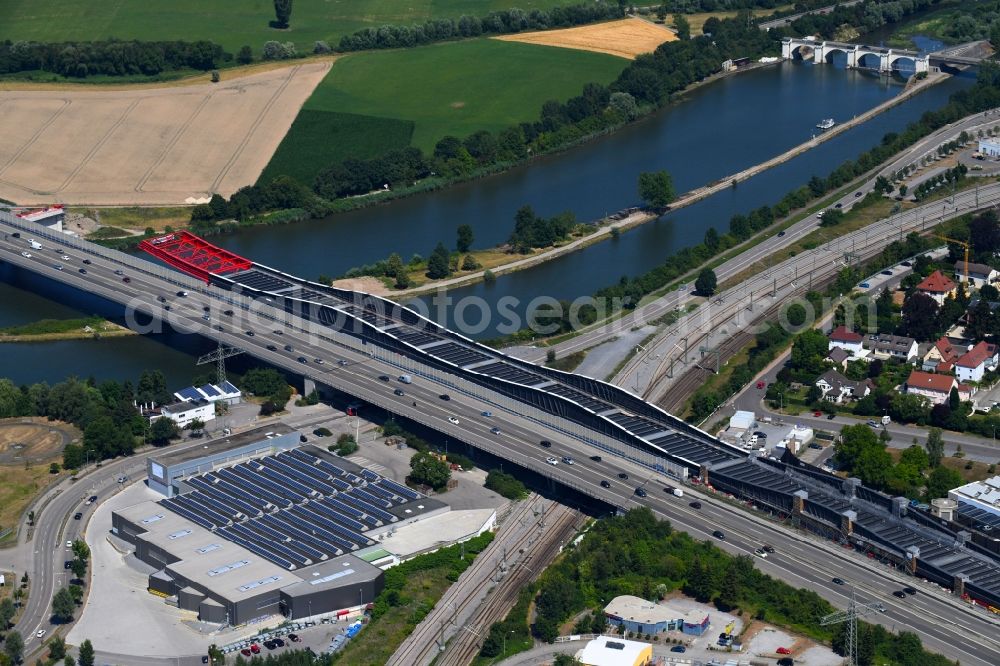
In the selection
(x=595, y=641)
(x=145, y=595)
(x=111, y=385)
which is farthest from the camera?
(x=111, y=385)

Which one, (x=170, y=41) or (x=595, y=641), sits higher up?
(x=170, y=41)

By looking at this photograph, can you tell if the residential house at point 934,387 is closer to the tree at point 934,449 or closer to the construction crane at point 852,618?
the tree at point 934,449

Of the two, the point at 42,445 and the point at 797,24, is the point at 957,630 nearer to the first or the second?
the point at 42,445

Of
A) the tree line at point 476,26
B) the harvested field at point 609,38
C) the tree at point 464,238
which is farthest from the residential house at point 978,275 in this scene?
the tree line at point 476,26

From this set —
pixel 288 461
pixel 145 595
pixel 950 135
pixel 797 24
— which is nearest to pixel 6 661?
pixel 145 595

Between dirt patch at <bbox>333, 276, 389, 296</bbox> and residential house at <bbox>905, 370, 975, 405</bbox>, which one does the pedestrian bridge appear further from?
residential house at <bbox>905, 370, 975, 405</bbox>

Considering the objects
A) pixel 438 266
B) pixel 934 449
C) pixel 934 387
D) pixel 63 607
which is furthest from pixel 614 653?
pixel 438 266
